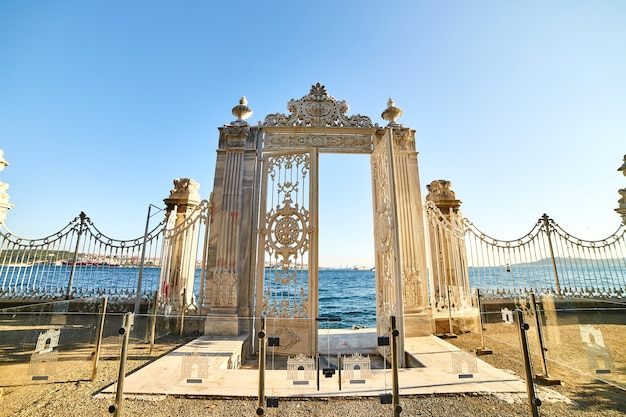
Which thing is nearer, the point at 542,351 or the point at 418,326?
the point at 542,351

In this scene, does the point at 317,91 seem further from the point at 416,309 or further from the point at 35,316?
the point at 35,316

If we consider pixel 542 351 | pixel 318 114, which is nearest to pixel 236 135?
pixel 318 114

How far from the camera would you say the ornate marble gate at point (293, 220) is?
5.16m

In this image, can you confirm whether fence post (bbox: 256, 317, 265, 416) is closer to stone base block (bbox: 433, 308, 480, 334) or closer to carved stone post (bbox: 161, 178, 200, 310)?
carved stone post (bbox: 161, 178, 200, 310)

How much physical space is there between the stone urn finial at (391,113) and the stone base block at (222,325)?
16.8 ft

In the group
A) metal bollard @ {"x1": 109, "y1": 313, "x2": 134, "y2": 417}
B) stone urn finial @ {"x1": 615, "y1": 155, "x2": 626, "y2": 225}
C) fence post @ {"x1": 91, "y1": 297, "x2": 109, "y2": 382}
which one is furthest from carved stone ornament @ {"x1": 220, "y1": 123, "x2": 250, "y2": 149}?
stone urn finial @ {"x1": 615, "y1": 155, "x2": 626, "y2": 225}

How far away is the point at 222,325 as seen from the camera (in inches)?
202

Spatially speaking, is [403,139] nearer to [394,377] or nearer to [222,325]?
[394,377]

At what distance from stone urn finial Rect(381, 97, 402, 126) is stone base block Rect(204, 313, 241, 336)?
511 cm

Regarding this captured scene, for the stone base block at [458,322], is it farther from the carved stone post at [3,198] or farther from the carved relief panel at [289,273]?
the carved stone post at [3,198]

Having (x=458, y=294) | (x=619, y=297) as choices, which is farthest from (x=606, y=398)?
(x=619, y=297)

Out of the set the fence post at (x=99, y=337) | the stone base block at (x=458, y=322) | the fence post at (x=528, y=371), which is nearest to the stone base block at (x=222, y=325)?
the fence post at (x=99, y=337)

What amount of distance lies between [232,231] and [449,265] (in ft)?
16.6

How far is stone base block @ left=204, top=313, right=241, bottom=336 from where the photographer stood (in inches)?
201
